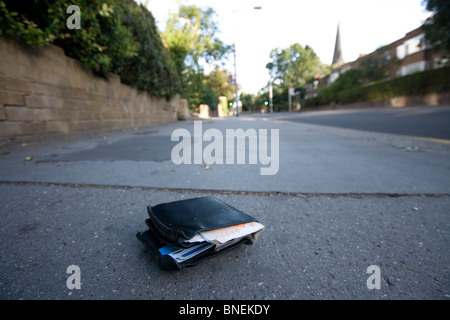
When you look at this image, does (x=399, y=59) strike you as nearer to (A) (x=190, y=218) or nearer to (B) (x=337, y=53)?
(A) (x=190, y=218)

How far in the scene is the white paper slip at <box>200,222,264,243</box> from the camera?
0.71 m

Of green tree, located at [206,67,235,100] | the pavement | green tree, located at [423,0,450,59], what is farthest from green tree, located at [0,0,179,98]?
green tree, located at [206,67,235,100]

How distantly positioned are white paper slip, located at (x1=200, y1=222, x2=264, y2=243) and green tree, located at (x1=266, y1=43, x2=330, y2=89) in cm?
5784

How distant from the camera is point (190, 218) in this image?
778 mm

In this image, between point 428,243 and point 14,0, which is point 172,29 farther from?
point 428,243

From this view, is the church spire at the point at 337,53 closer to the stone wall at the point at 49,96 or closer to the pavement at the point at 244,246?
the stone wall at the point at 49,96

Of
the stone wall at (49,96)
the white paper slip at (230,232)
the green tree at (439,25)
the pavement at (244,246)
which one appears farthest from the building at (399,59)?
the white paper slip at (230,232)

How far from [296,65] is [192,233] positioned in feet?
202

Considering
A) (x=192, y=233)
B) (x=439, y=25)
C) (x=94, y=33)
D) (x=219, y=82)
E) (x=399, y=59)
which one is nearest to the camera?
(x=192, y=233)

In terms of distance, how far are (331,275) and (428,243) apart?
1.70 feet

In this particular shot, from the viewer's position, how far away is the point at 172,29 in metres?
11.5

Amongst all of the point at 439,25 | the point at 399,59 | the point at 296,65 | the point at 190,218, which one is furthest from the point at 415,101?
the point at 296,65

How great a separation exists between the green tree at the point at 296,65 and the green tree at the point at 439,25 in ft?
146

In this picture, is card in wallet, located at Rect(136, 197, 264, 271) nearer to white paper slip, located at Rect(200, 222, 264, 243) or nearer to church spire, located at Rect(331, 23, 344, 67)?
white paper slip, located at Rect(200, 222, 264, 243)
